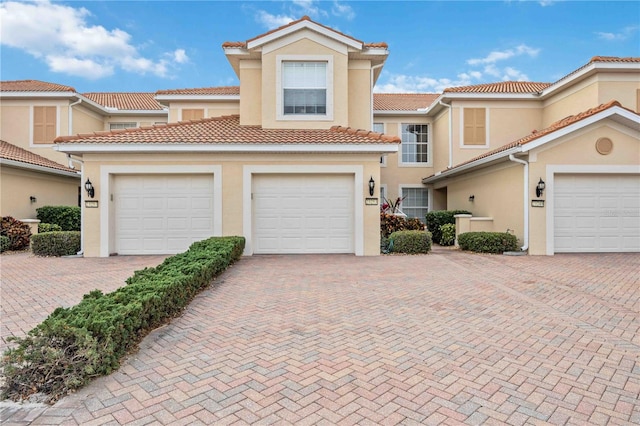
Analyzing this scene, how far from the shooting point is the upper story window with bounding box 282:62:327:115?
12.4 m

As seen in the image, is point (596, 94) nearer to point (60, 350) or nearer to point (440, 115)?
point (440, 115)

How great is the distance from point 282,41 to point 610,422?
1275cm

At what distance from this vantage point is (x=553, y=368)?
11.0 ft

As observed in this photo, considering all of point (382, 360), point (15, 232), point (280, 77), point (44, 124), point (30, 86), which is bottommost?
point (382, 360)

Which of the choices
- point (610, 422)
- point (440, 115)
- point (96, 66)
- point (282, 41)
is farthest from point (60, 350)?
point (96, 66)

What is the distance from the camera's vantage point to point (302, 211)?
10742 millimetres

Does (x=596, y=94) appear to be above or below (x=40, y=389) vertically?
above

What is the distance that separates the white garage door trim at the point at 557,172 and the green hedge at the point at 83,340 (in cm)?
1065

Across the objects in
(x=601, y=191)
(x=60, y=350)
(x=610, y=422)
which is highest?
(x=601, y=191)

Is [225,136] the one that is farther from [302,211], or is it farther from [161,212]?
[302,211]

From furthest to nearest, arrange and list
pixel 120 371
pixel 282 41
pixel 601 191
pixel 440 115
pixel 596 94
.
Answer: pixel 440 115 → pixel 596 94 → pixel 282 41 → pixel 601 191 → pixel 120 371

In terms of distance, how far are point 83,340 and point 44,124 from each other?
61.8ft

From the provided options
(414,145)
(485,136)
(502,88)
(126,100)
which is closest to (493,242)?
(485,136)

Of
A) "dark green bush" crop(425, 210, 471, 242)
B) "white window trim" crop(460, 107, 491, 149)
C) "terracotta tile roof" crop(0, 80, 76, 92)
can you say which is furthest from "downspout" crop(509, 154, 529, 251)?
"terracotta tile roof" crop(0, 80, 76, 92)
